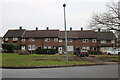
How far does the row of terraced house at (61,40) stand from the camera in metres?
65.8

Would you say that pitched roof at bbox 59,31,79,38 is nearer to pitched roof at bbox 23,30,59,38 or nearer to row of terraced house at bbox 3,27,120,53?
row of terraced house at bbox 3,27,120,53

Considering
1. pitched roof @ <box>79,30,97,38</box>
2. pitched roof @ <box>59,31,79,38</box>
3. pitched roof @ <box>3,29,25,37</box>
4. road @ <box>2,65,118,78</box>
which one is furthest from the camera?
pitched roof @ <box>3,29,25,37</box>

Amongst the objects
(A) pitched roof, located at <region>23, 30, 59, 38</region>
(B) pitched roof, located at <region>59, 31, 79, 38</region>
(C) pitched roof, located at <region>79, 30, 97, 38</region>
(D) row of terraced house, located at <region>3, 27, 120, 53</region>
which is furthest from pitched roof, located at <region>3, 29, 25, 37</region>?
(C) pitched roof, located at <region>79, 30, 97, 38</region>

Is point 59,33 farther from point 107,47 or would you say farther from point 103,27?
point 103,27

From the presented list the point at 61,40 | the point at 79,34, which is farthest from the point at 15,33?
the point at 79,34

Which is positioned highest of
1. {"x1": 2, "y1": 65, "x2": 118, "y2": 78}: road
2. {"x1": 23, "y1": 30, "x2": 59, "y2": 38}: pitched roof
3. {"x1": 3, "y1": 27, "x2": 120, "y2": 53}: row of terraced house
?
{"x1": 23, "y1": 30, "x2": 59, "y2": 38}: pitched roof

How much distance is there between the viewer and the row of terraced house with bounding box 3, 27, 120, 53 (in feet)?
216

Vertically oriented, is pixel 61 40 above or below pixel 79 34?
below

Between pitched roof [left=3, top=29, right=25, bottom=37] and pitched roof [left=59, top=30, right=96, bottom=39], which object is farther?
pitched roof [left=3, top=29, right=25, bottom=37]

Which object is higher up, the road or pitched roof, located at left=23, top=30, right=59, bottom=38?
pitched roof, located at left=23, top=30, right=59, bottom=38

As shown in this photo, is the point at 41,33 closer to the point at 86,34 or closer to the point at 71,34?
the point at 71,34

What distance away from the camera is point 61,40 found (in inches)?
2606

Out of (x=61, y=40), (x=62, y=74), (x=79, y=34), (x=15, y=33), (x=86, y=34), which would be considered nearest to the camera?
(x=62, y=74)

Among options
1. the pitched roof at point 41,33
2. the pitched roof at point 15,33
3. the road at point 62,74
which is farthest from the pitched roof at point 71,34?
the road at point 62,74
